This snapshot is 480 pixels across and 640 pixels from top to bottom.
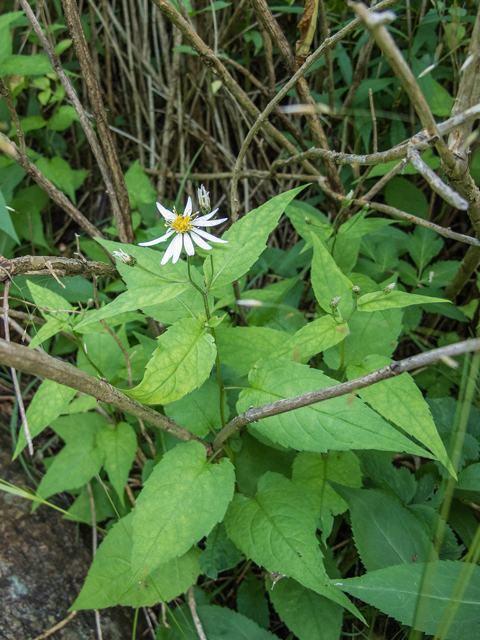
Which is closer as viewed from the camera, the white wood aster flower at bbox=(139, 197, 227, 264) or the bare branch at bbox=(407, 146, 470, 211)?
the bare branch at bbox=(407, 146, 470, 211)

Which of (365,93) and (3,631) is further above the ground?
(365,93)

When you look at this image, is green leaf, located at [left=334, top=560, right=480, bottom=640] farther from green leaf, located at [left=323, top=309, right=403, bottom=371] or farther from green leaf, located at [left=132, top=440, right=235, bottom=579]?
green leaf, located at [left=323, top=309, right=403, bottom=371]

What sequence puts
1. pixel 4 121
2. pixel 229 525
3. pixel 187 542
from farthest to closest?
pixel 4 121
pixel 229 525
pixel 187 542

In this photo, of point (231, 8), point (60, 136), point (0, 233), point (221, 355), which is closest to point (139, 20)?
point (231, 8)

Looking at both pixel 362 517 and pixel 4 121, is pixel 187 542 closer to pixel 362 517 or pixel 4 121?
pixel 362 517

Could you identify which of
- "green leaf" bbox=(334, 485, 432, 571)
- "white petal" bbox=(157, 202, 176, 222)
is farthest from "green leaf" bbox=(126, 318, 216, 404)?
"green leaf" bbox=(334, 485, 432, 571)

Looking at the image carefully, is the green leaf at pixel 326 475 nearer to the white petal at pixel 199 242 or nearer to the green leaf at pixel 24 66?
the white petal at pixel 199 242

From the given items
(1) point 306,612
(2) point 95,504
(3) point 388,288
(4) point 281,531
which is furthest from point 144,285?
(2) point 95,504
